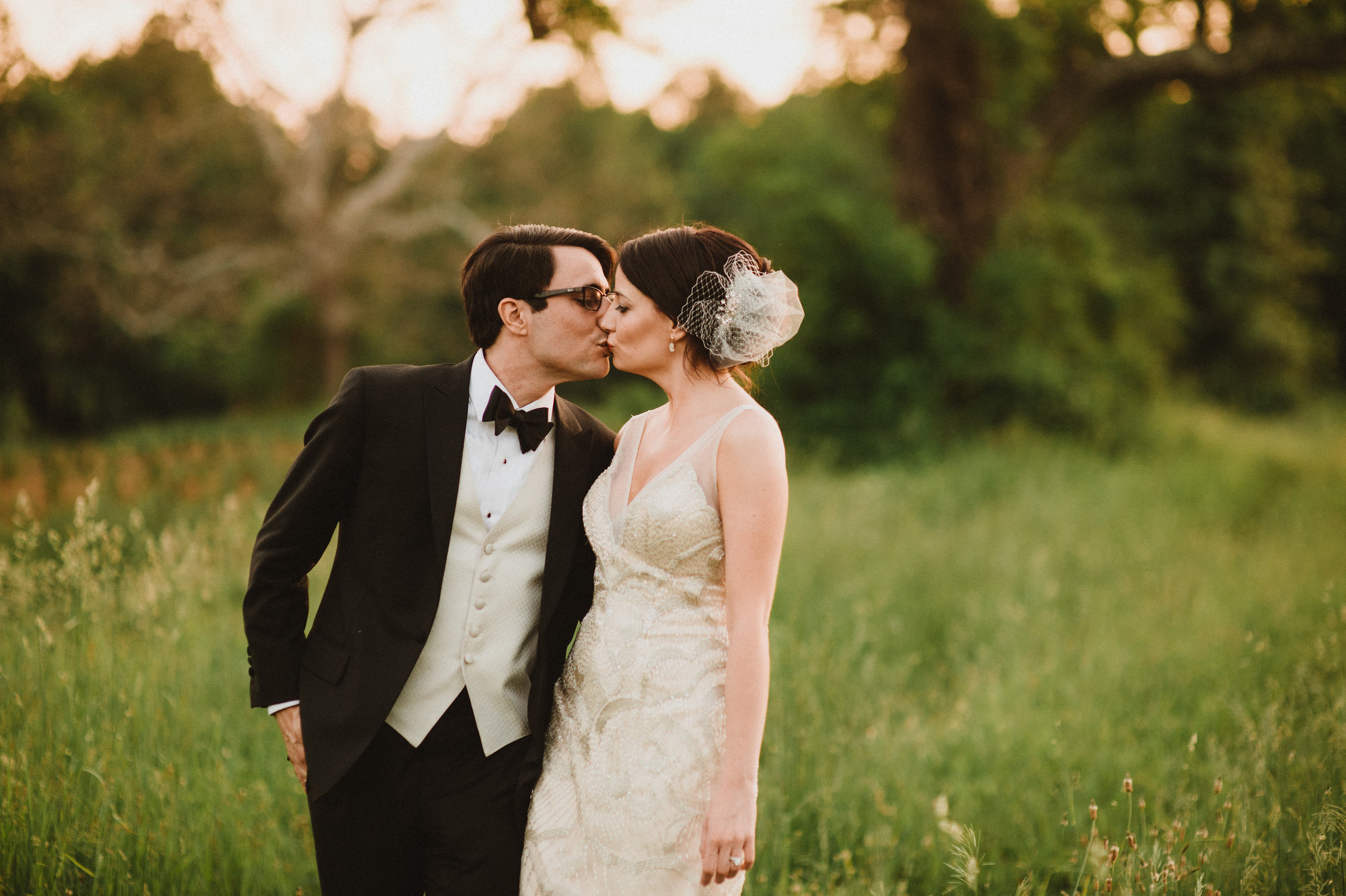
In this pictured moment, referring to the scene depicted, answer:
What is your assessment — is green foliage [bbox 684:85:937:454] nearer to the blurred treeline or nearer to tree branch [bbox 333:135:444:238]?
the blurred treeline

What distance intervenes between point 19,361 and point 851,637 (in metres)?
22.3

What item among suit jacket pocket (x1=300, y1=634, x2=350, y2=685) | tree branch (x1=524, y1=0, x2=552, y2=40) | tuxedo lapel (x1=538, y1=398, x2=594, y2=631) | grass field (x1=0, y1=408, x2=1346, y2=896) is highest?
tree branch (x1=524, y1=0, x2=552, y2=40)

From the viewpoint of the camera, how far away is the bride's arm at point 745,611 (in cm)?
212

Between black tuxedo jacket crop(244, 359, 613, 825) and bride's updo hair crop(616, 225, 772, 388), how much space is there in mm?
612

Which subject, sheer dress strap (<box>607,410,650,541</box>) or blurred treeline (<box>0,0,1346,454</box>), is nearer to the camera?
sheer dress strap (<box>607,410,650,541</box>)

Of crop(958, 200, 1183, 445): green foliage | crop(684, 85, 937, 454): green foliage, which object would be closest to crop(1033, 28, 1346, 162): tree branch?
crop(958, 200, 1183, 445): green foliage

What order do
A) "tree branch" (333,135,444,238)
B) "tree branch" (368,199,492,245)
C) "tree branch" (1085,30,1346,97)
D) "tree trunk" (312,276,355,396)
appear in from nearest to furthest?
"tree branch" (1085,30,1346,97) → "tree branch" (333,135,444,238) → "tree branch" (368,199,492,245) → "tree trunk" (312,276,355,396)

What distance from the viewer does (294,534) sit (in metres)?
2.34

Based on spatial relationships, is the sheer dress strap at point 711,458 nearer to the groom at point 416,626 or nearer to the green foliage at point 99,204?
the groom at point 416,626

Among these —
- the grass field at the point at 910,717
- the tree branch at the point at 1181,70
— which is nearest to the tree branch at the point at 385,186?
the tree branch at the point at 1181,70

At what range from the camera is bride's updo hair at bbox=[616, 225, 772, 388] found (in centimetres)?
245

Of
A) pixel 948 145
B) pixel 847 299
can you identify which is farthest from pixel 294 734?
pixel 948 145

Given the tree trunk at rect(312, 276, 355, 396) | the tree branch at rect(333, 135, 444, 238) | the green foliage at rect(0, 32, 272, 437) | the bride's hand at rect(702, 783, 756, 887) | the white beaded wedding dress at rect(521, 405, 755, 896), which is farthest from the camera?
the tree trunk at rect(312, 276, 355, 396)

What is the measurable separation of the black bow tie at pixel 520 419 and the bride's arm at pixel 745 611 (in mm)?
532
